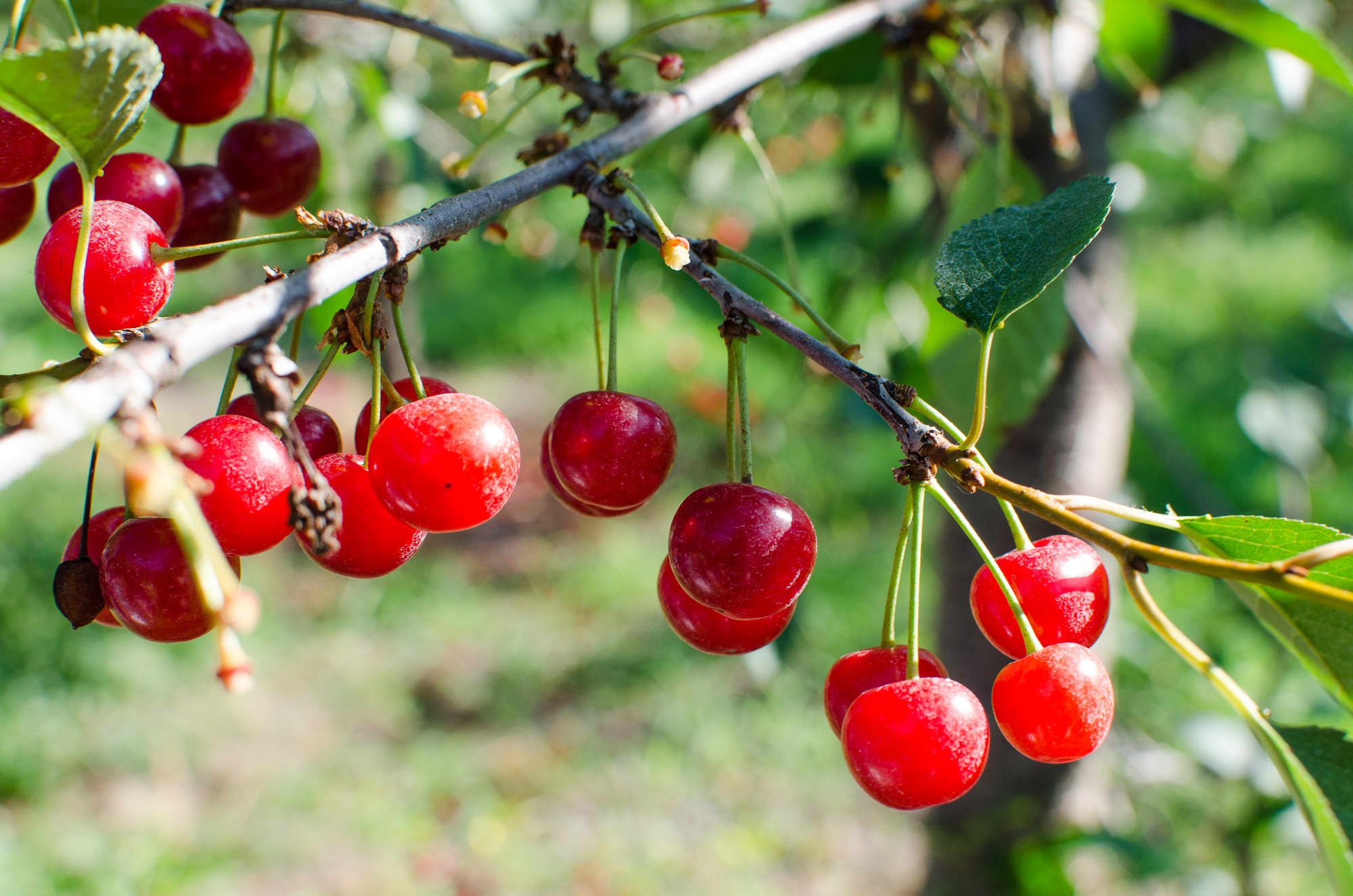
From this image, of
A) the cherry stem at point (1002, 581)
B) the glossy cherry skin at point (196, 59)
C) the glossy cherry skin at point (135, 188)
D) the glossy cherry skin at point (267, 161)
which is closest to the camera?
the cherry stem at point (1002, 581)

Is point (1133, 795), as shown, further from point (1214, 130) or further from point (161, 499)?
point (161, 499)

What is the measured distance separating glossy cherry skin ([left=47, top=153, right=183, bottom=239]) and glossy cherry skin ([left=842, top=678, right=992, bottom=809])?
75cm

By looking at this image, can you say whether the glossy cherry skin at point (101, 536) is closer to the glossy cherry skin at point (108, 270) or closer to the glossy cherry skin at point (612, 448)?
the glossy cherry skin at point (108, 270)

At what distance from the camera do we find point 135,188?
0.83m

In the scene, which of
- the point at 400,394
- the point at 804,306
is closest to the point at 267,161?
the point at 400,394

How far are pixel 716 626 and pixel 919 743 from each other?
0.23m

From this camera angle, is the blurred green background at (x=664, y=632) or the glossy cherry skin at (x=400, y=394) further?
the blurred green background at (x=664, y=632)

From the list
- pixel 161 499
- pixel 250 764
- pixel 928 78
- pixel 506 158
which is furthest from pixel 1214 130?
pixel 250 764

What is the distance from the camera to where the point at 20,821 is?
2.91m

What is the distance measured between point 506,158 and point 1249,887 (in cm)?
269

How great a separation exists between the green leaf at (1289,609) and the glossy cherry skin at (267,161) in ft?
3.15

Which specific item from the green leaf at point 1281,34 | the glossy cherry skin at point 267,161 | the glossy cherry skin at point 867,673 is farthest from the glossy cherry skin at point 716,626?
the green leaf at point 1281,34

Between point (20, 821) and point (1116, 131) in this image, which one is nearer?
point (1116, 131)

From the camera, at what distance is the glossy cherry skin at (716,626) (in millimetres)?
889
